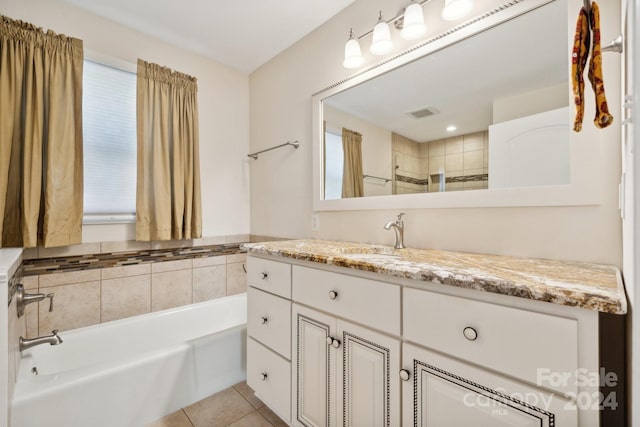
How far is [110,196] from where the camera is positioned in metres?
1.96

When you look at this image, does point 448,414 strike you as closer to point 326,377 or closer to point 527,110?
point 326,377

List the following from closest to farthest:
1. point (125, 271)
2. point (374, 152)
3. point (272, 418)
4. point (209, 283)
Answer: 1. point (272, 418)
2. point (374, 152)
3. point (125, 271)
4. point (209, 283)

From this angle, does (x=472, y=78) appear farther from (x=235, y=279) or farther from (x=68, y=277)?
(x=68, y=277)

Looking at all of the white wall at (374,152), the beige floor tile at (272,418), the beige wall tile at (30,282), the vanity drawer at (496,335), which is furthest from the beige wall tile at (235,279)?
the vanity drawer at (496,335)

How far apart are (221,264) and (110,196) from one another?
95cm

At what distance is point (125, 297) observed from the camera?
77.4 inches

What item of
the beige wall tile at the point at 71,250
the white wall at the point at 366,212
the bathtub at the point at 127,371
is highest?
the white wall at the point at 366,212

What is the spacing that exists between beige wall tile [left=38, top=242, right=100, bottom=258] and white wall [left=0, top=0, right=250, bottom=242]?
Answer: 0.16 feet

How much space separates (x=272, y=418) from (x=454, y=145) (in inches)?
67.0

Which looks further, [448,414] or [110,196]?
[110,196]

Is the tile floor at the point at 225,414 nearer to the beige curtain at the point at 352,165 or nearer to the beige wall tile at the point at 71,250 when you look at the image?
the beige wall tile at the point at 71,250

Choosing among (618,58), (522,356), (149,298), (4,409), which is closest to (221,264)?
(149,298)

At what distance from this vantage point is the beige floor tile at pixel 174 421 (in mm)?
1488

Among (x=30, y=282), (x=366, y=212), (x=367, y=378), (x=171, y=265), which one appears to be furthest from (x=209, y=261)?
(x=367, y=378)
